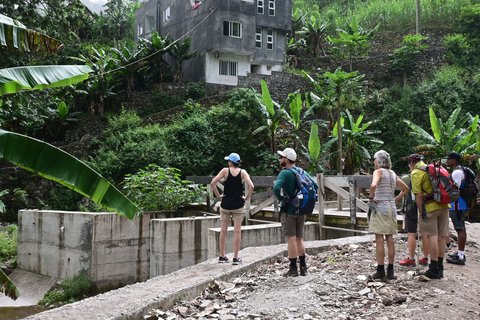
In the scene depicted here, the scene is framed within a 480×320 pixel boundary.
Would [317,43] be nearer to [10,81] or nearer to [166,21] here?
[166,21]

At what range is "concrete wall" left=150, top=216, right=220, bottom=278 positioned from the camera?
1114 centimetres

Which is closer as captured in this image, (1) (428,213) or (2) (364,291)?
(2) (364,291)

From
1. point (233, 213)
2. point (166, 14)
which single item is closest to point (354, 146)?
point (233, 213)

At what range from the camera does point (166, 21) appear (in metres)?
32.4

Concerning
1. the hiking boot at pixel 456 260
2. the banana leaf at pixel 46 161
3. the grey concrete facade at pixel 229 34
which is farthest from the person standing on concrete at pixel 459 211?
the grey concrete facade at pixel 229 34

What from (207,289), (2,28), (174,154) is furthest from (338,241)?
(174,154)

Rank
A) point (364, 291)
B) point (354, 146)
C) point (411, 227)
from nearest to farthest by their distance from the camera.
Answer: point (364, 291), point (411, 227), point (354, 146)

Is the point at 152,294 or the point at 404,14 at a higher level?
the point at 404,14

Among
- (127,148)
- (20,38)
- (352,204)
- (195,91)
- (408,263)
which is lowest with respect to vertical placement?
(408,263)

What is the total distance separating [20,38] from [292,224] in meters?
3.89

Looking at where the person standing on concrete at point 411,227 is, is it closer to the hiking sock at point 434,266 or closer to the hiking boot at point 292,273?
the hiking sock at point 434,266

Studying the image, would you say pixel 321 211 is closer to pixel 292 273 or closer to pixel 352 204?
pixel 352 204

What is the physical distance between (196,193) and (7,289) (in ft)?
31.4

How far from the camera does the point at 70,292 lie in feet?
38.4
